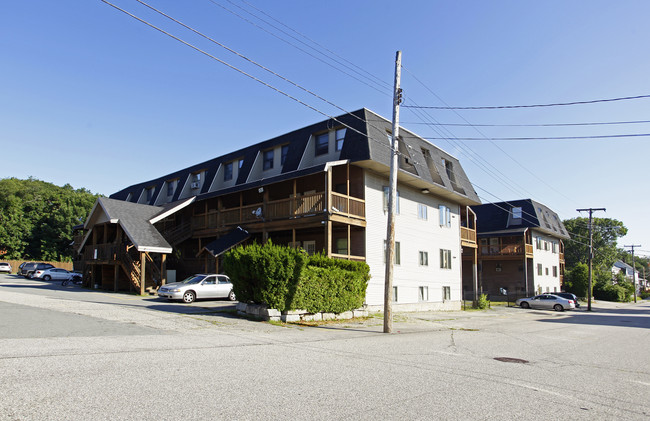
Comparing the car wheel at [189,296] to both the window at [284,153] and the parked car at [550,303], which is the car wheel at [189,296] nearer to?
the window at [284,153]

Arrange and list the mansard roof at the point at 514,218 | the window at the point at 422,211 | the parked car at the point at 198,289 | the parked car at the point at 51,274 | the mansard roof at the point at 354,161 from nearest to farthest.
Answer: the parked car at the point at 198,289, the mansard roof at the point at 354,161, the window at the point at 422,211, the parked car at the point at 51,274, the mansard roof at the point at 514,218

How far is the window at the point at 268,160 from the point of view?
27359mm

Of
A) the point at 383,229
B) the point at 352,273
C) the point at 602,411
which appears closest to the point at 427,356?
the point at 602,411

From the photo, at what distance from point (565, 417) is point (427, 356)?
4.66 metres

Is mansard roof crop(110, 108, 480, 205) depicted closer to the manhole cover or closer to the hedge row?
the hedge row

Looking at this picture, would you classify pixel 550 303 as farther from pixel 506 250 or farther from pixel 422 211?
pixel 422 211

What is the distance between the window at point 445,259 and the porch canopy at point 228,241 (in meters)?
13.6

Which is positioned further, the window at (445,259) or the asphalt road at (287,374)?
the window at (445,259)

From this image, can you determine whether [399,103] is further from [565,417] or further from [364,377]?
[565,417]

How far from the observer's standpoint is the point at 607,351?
12539 millimetres

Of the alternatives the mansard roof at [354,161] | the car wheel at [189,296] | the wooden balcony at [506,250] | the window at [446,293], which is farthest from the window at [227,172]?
the wooden balcony at [506,250]

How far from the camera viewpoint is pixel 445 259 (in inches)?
1196

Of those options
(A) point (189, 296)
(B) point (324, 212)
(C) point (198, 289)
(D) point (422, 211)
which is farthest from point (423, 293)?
(A) point (189, 296)

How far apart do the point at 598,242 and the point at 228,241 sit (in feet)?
248
